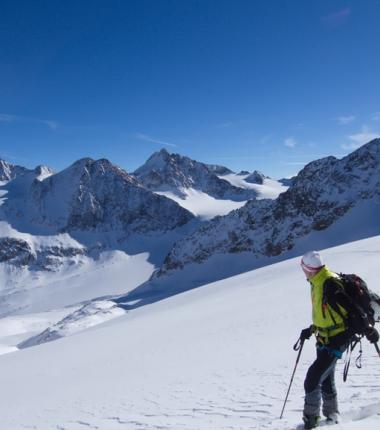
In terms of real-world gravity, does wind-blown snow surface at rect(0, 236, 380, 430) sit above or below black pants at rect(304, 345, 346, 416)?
below

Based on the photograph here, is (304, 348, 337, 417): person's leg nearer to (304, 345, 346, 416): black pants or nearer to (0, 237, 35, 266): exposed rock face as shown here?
(304, 345, 346, 416): black pants

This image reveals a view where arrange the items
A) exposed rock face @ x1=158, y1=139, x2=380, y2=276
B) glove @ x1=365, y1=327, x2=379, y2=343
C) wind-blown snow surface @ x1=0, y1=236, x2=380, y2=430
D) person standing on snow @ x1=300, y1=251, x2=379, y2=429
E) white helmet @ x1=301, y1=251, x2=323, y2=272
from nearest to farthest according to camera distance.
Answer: glove @ x1=365, y1=327, x2=379, y2=343 → person standing on snow @ x1=300, y1=251, x2=379, y2=429 → white helmet @ x1=301, y1=251, x2=323, y2=272 → wind-blown snow surface @ x1=0, y1=236, x2=380, y2=430 → exposed rock face @ x1=158, y1=139, x2=380, y2=276

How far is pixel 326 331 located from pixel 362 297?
0.68m

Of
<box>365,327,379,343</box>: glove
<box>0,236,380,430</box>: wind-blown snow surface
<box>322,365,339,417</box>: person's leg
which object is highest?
<box>365,327,379,343</box>: glove

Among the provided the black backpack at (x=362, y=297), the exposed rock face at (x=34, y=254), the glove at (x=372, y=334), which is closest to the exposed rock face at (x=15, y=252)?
the exposed rock face at (x=34, y=254)

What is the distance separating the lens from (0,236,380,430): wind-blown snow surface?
6852 millimetres

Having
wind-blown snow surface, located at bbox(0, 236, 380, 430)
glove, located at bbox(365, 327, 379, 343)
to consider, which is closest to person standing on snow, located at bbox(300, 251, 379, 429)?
glove, located at bbox(365, 327, 379, 343)

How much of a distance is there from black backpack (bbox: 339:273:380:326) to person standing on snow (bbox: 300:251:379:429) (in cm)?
7

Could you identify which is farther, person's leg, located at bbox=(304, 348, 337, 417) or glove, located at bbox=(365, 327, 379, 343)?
person's leg, located at bbox=(304, 348, 337, 417)

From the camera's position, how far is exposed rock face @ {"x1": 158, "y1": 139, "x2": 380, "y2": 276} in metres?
110

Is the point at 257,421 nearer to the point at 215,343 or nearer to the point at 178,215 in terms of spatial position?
the point at 215,343

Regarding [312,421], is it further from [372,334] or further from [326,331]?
[372,334]

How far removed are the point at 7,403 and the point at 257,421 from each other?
7327 mm

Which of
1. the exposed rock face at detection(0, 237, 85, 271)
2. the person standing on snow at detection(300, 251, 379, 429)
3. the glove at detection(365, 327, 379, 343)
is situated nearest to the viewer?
the glove at detection(365, 327, 379, 343)
